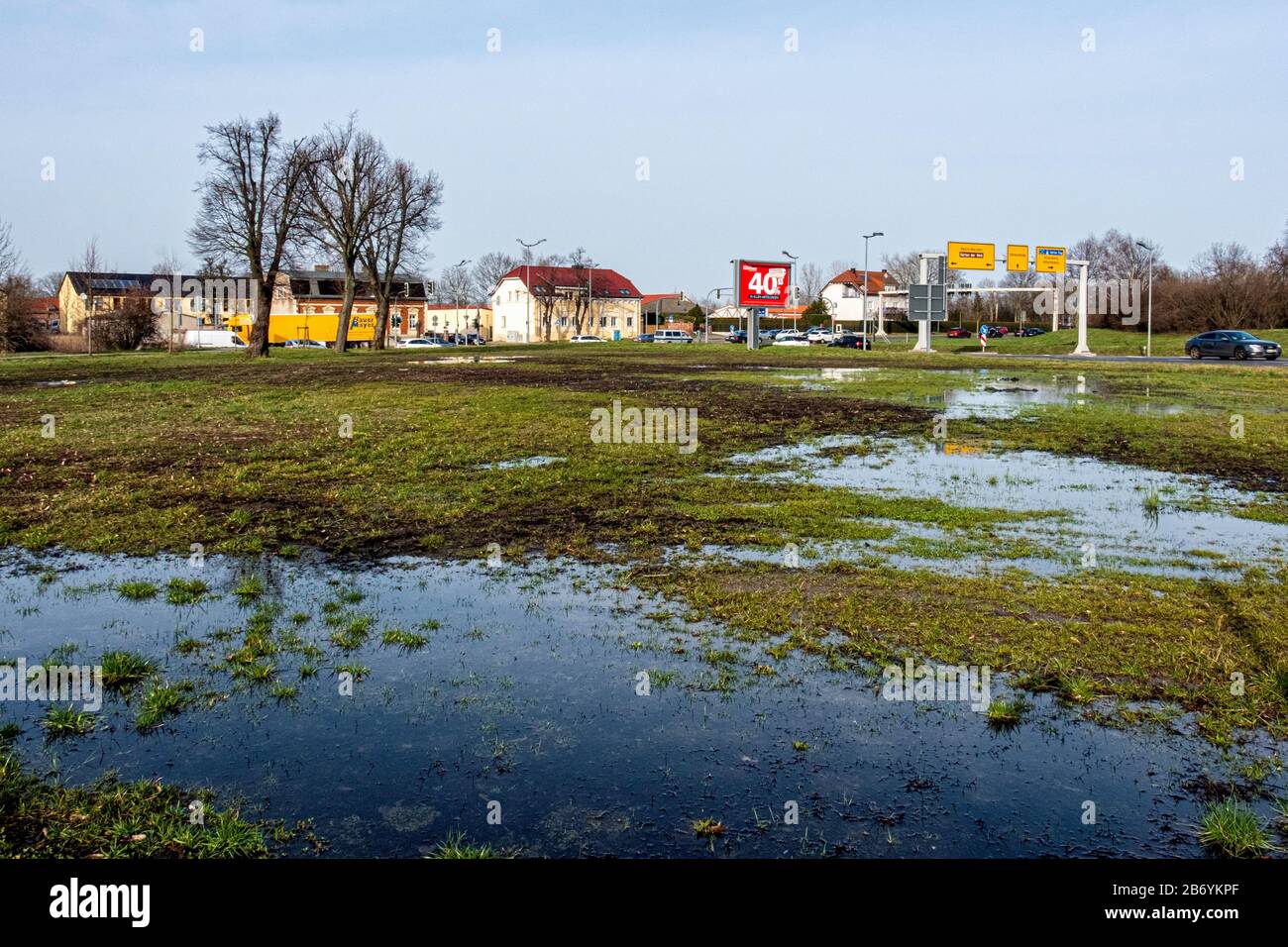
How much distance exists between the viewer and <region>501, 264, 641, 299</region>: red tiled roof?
124500mm

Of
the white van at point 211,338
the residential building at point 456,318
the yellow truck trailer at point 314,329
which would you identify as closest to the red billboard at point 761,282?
the yellow truck trailer at point 314,329

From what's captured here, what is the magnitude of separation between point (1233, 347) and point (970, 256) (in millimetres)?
22002

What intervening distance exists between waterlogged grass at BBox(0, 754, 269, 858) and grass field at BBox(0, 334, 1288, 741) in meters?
3.78

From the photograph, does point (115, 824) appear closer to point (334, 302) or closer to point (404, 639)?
point (404, 639)

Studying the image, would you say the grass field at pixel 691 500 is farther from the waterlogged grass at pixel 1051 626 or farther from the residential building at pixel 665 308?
the residential building at pixel 665 308

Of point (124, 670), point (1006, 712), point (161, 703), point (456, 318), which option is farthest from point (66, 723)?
point (456, 318)

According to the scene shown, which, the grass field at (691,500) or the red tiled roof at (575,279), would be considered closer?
the grass field at (691,500)

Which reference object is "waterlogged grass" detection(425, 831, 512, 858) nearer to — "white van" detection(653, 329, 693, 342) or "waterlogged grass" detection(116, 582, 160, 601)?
"waterlogged grass" detection(116, 582, 160, 601)

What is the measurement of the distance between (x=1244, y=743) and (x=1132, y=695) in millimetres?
719

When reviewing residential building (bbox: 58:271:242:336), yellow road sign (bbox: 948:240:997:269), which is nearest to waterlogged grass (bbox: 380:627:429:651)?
yellow road sign (bbox: 948:240:997:269)

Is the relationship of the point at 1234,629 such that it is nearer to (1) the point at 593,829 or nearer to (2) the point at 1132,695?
(2) the point at 1132,695

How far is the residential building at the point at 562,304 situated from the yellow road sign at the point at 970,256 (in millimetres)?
57115

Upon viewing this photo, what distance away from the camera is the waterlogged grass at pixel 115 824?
429cm

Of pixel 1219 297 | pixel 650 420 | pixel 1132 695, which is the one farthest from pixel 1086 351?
pixel 1132 695
